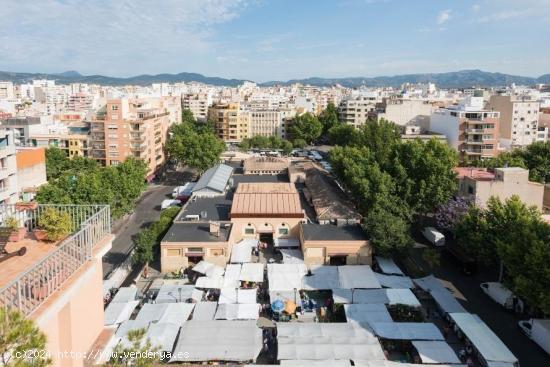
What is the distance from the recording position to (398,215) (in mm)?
30875

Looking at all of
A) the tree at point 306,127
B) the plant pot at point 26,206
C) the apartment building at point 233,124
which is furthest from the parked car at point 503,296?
the apartment building at point 233,124

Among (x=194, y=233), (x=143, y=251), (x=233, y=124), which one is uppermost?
(x=233, y=124)

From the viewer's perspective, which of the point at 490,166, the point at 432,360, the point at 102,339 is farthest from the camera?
the point at 490,166

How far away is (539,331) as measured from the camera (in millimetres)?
18906

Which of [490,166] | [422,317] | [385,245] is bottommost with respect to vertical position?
[422,317]

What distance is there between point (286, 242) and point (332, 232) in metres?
3.32

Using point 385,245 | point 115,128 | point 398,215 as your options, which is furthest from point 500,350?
point 115,128

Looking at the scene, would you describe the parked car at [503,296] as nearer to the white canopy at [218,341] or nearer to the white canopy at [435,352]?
the white canopy at [435,352]

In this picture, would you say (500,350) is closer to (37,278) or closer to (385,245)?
(385,245)

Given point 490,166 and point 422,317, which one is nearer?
point 422,317

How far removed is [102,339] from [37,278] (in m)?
2.36

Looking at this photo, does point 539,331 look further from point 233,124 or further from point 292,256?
point 233,124

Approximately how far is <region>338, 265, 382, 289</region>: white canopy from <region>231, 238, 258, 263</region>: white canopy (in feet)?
19.2

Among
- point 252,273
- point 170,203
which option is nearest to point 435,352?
point 252,273
